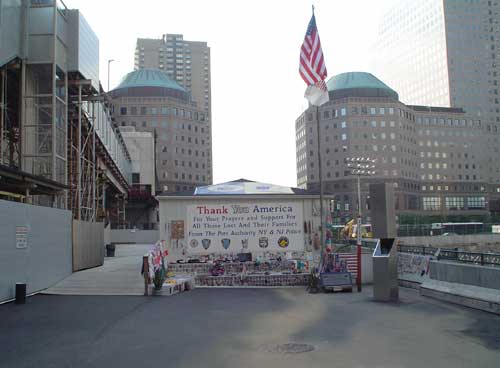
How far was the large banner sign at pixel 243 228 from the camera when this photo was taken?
24.7m

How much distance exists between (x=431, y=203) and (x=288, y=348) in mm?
153569

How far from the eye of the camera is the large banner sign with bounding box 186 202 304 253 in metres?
24.7

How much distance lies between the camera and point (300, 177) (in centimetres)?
16250

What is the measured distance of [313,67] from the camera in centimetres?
2228

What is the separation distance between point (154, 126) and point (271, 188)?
4598 inches

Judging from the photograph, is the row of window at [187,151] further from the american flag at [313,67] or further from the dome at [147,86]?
the american flag at [313,67]

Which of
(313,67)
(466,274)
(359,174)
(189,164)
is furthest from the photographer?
(189,164)

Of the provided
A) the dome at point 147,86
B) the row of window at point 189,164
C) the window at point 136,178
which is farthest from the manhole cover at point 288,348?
the dome at point 147,86

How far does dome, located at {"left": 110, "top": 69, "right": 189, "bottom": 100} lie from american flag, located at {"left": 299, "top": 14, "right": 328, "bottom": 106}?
Result: 404 feet

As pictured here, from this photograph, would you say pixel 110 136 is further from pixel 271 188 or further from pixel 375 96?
pixel 375 96

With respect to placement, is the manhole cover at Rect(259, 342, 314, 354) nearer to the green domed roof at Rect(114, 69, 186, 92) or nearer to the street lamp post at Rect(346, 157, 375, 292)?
the street lamp post at Rect(346, 157, 375, 292)

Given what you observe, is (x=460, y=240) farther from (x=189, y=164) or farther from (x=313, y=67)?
(x=189, y=164)

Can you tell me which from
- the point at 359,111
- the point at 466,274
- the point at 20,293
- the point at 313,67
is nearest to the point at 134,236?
the point at 313,67

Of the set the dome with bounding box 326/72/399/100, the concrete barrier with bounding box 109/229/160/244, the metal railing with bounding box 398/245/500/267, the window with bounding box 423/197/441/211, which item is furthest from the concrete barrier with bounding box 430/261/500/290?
the window with bounding box 423/197/441/211
